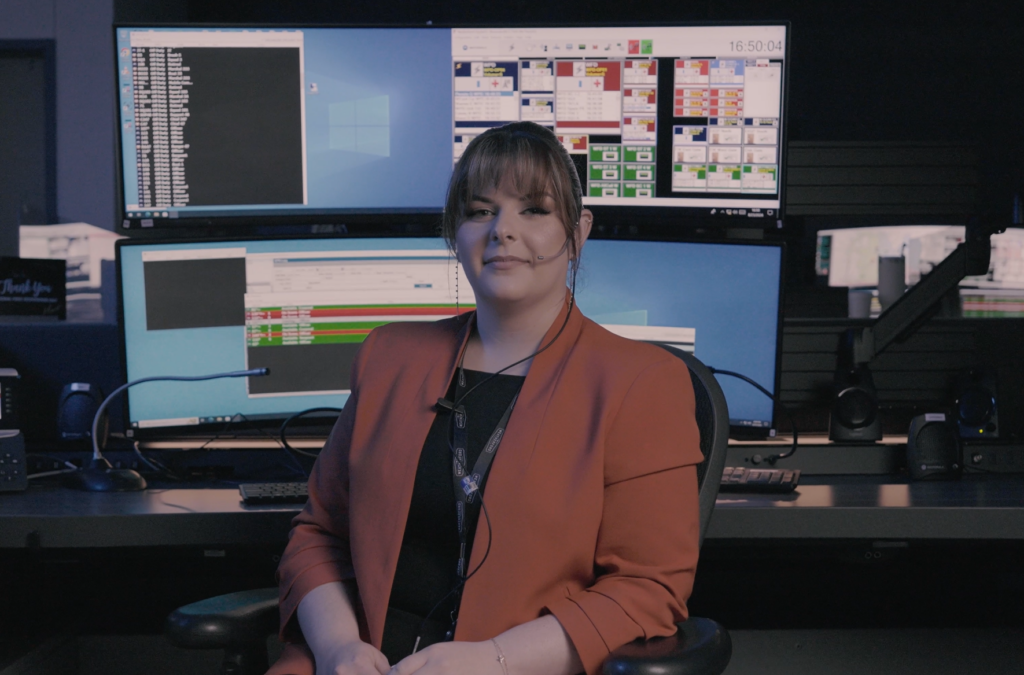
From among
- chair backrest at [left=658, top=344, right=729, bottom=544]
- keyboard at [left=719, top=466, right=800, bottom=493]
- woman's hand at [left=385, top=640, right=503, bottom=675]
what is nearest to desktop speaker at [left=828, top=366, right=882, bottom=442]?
keyboard at [left=719, top=466, right=800, bottom=493]

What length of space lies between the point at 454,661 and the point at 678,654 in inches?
9.5

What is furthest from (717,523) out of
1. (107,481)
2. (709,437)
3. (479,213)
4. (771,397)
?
(107,481)

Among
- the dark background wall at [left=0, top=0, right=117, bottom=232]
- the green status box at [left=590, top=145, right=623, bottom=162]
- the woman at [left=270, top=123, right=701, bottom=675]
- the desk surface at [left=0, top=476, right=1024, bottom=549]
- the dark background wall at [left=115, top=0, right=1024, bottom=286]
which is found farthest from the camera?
the dark background wall at [left=115, top=0, right=1024, bottom=286]

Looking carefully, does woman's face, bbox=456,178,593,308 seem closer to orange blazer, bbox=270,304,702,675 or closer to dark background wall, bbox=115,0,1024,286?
orange blazer, bbox=270,304,702,675

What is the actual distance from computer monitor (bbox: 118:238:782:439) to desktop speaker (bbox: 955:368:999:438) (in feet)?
1.58

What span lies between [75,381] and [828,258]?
311cm

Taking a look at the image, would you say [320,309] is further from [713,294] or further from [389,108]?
[713,294]

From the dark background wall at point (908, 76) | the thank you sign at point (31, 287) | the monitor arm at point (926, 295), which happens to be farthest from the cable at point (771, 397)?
the dark background wall at point (908, 76)

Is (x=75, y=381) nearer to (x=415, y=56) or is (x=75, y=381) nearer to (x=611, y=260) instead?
(x=415, y=56)

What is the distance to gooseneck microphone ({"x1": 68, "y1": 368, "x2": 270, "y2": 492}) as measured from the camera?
5.52 feet

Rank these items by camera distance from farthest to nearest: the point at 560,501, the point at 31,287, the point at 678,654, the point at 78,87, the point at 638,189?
the point at 78,87 < the point at 31,287 < the point at 638,189 < the point at 560,501 < the point at 678,654

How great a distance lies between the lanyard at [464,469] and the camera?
110 cm

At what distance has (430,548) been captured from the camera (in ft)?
3.76

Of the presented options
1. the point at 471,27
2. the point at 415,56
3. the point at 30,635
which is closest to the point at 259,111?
the point at 415,56
